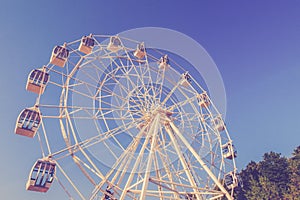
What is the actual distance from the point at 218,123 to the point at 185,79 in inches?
142

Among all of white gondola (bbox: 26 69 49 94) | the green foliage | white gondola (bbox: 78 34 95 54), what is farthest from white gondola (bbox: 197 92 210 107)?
the green foliage

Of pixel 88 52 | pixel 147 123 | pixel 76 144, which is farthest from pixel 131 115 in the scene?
pixel 88 52

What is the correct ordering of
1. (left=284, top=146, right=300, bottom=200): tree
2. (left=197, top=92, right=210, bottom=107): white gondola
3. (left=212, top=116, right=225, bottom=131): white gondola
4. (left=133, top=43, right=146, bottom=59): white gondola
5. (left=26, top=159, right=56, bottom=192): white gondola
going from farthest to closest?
(left=284, top=146, right=300, bottom=200): tree
(left=197, top=92, right=210, bottom=107): white gondola
(left=133, top=43, right=146, bottom=59): white gondola
(left=212, top=116, right=225, bottom=131): white gondola
(left=26, top=159, right=56, bottom=192): white gondola

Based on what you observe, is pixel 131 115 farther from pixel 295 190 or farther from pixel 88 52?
pixel 295 190

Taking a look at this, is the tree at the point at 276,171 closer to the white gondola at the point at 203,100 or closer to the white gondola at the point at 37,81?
the white gondola at the point at 203,100

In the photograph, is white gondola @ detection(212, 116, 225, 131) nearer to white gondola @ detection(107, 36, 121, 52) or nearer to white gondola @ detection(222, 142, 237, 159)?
white gondola @ detection(222, 142, 237, 159)

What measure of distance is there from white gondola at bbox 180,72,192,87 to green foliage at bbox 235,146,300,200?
40.0 ft

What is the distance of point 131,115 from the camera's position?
16.5 m

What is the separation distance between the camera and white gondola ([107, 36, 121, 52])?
18.4m

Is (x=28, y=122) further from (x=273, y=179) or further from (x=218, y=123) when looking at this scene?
(x=273, y=179)

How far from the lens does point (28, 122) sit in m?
14.5

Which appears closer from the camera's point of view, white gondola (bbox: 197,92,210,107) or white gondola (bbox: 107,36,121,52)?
white gondola (bbox: 107,36,121,52)

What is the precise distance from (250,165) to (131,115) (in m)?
17.4

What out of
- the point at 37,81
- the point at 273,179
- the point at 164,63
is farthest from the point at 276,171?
the point at 37,81
